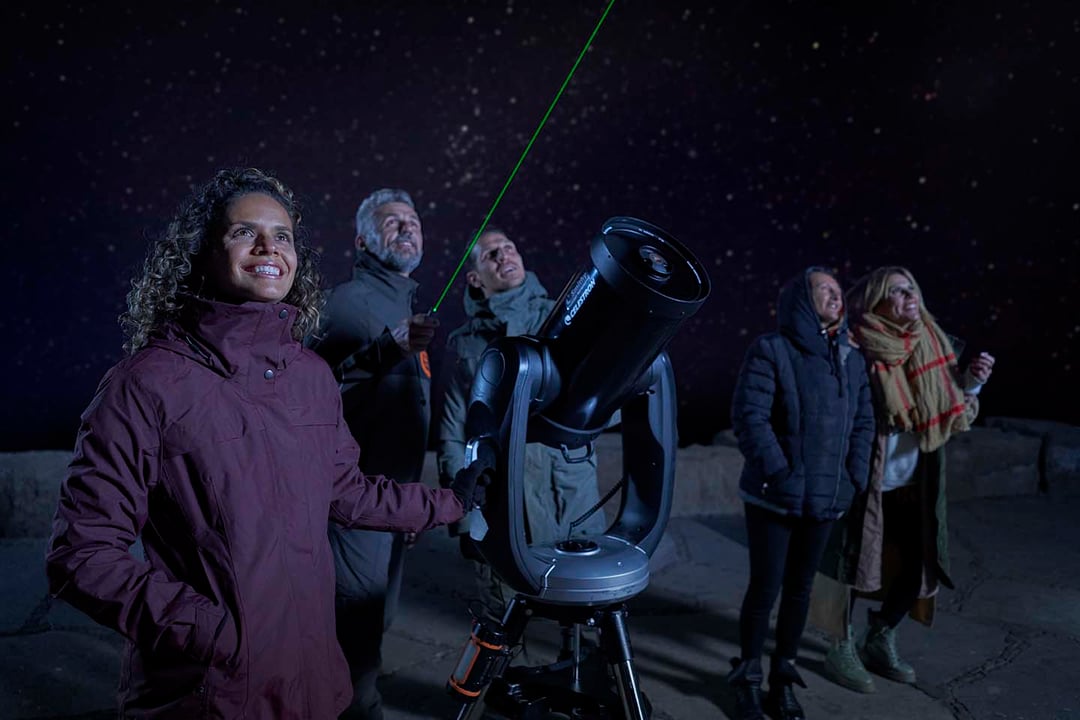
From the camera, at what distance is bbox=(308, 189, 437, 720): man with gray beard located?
2373mm

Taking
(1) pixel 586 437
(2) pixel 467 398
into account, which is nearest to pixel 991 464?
(2) pixel 467 398

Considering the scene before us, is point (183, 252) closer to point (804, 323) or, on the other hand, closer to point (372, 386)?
point (372, 386)

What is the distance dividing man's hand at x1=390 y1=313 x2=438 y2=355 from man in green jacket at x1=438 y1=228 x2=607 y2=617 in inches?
17.9

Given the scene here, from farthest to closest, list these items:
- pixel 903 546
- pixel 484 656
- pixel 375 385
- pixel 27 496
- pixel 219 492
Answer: pixel 27 496
pixel 903 546
pixel 375 385
pixel 484 656
pixel 219 492

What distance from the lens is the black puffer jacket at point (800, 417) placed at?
2820 mm

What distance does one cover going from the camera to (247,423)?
54.8 inches

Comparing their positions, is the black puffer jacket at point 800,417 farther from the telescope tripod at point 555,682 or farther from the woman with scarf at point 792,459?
the telescope tripod at point 555,682

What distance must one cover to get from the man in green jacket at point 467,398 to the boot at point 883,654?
1407 mm

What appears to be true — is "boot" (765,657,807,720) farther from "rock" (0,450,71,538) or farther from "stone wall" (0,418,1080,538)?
"rock" (0,450,71,538)

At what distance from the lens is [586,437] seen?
1.85 metres

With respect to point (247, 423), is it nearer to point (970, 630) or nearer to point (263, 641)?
point (263, 641)

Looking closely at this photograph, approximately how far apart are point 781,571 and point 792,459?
422mm

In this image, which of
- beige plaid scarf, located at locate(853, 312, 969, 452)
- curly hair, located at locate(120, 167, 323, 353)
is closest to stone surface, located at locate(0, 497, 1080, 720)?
beige plaid scarf, located at locate(853, 312, 969, 452)

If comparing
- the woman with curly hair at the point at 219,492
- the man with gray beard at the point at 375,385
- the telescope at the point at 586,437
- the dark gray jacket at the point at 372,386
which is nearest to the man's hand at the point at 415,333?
the man with gray beard at the point at 375,385
